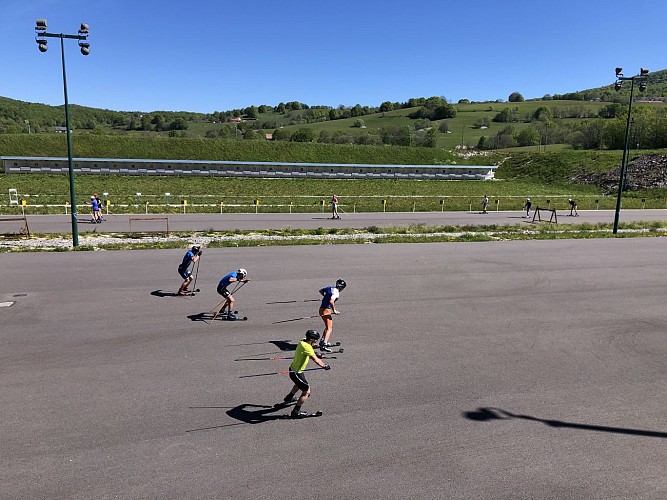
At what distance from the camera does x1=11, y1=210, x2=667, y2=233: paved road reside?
26.7 meters

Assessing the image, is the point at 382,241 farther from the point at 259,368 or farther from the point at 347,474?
the point at 347,474

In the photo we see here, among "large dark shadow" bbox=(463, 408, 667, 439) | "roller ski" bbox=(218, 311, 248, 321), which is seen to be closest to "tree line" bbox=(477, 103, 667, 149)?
"large dark shadow" bbox=(463, 408, 667, 439)

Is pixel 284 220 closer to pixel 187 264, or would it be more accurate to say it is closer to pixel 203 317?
pixel 187 264

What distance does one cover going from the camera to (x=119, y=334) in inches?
426

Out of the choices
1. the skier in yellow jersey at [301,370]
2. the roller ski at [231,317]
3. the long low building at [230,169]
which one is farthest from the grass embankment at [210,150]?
the skier in yellow jersey at [301,370]

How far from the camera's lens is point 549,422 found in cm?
750

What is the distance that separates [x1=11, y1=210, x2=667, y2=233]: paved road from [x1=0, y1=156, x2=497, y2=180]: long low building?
115 ft

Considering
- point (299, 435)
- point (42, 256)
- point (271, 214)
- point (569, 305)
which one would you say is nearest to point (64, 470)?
point (299, 435)

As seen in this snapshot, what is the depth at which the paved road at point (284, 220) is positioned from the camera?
26.7 meters

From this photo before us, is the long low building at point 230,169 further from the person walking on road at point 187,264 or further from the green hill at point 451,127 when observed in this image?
the person walking on road at point 187,264

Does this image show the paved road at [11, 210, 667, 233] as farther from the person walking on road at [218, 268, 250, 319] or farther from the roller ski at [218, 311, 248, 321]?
the person walking on road at [218, 268, 250, 319]

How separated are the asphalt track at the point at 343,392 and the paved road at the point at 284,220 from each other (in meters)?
11.5

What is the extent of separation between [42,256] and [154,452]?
15837 mm

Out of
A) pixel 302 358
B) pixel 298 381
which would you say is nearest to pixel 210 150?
pixel 302 358
